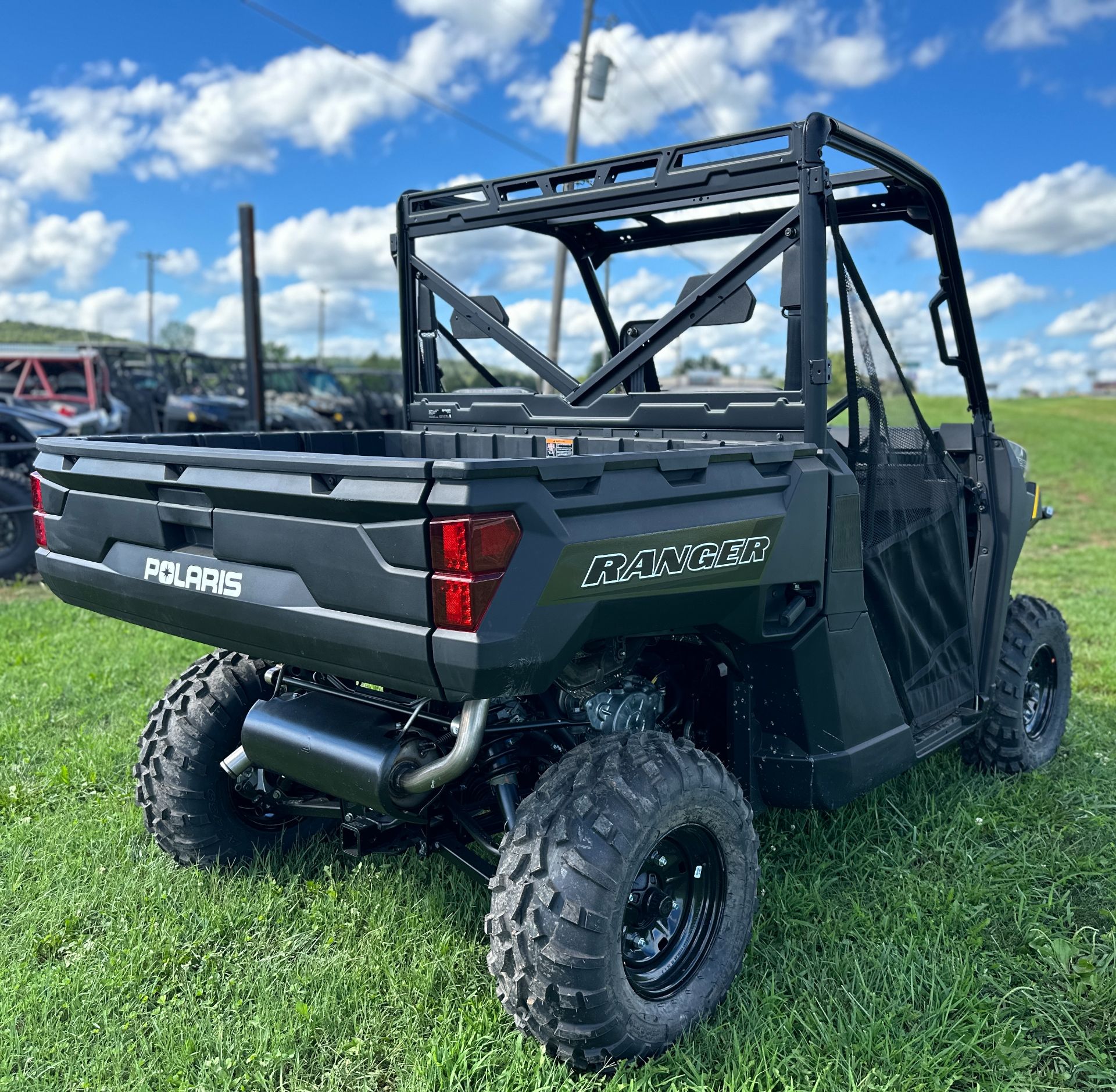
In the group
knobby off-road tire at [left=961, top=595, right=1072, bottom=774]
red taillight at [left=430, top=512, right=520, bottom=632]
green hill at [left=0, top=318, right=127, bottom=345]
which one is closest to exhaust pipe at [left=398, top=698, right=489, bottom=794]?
red taillight at [left=430, top=512, right=520, bottom=632]

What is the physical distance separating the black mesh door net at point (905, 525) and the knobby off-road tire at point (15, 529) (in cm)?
729

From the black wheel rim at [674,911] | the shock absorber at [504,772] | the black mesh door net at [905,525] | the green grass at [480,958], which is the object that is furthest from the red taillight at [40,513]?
the black mesh door net at [905,525]

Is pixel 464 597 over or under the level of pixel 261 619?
over

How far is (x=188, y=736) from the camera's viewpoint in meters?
3.23

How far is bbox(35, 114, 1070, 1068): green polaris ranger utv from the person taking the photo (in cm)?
224

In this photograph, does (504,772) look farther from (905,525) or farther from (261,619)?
(905,525)

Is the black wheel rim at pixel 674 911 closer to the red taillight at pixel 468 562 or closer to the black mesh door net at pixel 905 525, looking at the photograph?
the red taillight at pixel 468 562

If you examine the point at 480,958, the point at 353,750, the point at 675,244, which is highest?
the point at 675,244

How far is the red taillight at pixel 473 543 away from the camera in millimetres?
2068

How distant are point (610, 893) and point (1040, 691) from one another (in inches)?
115

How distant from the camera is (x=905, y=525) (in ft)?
11.0

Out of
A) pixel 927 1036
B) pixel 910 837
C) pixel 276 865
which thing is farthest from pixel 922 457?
pixel 276 865

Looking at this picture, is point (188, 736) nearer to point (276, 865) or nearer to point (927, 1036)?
point (276, 865)

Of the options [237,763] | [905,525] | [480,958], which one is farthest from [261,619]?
[905,525]
